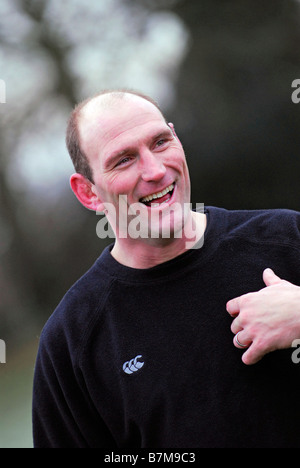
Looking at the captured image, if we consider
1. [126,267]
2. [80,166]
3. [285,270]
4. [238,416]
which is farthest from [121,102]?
[238,416]

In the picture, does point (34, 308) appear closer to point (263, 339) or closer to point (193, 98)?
point (193, 98)

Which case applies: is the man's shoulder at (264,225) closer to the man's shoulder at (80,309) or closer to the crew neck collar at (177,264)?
the crew neck collar at (177,264)

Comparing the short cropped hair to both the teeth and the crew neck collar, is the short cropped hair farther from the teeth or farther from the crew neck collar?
the crew neck collar

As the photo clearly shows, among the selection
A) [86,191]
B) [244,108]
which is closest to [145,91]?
[244,108]

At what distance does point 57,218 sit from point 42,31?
8.05ft

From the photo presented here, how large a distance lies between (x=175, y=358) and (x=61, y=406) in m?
0.52

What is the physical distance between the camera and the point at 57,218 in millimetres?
7289

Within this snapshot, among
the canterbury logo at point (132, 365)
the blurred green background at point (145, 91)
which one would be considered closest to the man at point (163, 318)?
the canterbury logo at point (132, 365)

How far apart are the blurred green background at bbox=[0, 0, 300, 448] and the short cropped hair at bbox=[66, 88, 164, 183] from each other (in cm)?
442

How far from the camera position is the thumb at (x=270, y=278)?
179 cm

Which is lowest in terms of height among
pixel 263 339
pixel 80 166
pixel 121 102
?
pixel 263 339

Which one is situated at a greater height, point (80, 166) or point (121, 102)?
point (121, 102)

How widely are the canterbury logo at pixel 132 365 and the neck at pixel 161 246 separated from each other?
0.34 metres

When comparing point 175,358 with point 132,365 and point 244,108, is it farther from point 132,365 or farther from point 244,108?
point 244,108
